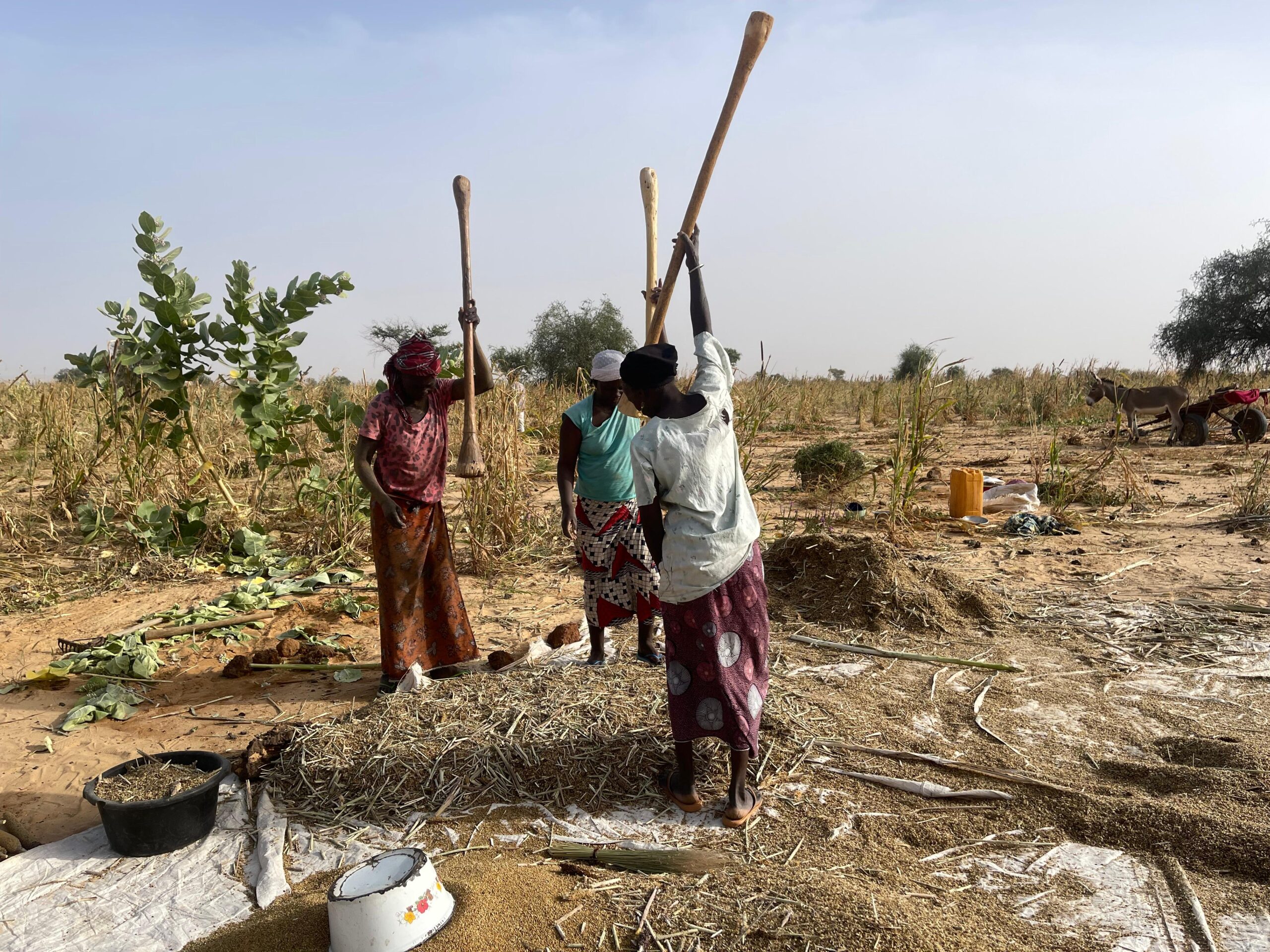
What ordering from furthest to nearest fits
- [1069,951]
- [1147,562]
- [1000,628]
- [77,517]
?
[77,517], [1147,562], [1000,628], [1069,951]

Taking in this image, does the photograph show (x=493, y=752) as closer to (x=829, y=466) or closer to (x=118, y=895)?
(x=118, y=895)

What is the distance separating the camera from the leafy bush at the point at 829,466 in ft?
26.8

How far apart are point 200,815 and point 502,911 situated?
116cm

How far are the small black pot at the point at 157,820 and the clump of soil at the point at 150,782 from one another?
0.03 meters

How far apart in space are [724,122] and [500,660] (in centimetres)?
244

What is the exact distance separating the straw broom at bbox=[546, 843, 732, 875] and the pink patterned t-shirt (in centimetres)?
169

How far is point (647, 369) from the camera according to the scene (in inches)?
92.7

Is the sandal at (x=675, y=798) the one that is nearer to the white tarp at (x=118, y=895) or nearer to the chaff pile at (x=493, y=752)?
the chaff pile at (x=493, y=752)

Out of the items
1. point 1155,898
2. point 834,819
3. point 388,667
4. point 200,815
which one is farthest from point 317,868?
point 1155,898

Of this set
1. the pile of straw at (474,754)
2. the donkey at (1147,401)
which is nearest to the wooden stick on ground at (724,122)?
the pile of straw at (474,754)

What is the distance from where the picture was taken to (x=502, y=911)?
6.58 ft

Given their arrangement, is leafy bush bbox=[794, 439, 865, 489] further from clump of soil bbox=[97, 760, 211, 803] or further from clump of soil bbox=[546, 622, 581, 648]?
clump of soil bbox=[97, 760, 211, 803]

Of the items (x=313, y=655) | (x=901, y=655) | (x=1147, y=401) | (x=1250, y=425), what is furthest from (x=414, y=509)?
(x=1250, y=425)

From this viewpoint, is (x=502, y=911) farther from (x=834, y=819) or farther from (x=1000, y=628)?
(x=1000, y=628)
